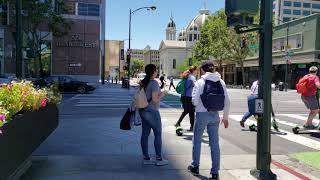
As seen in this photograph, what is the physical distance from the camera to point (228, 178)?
7332mm

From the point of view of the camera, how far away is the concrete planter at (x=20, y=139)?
5.36 m

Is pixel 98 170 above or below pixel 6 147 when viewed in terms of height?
below

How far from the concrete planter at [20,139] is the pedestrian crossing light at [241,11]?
10.7 feet

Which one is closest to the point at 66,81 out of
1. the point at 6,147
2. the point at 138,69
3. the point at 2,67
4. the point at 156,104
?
the point at 2,67

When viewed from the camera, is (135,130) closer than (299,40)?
Yes

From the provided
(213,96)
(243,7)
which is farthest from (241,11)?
(213,96)

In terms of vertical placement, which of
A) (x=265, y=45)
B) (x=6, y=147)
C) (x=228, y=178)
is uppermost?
(x=265, y=45)

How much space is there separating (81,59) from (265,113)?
155ft

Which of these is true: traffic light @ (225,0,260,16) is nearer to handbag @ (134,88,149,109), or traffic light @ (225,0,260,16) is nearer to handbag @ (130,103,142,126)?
handbag @ (134,88,149,109)

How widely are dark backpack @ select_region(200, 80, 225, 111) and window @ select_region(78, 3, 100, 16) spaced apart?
48.2 metres

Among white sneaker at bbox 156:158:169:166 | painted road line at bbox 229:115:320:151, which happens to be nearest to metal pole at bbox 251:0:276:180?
white sneaker at bbox 156:158:169:166

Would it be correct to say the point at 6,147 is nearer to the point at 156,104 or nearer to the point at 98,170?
the point at 98,170

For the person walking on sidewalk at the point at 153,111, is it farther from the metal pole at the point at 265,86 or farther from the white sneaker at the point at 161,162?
the metal pole at the point at 265,86

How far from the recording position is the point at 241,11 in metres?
6.88
